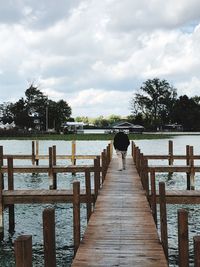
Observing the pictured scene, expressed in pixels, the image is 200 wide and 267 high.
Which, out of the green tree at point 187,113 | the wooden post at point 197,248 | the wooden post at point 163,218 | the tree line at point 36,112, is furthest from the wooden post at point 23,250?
the green tree at point 187,113

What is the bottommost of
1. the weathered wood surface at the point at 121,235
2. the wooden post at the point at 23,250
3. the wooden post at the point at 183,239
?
the weathered wood surface at the point at 121,235

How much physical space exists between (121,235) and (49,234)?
8.83 feet

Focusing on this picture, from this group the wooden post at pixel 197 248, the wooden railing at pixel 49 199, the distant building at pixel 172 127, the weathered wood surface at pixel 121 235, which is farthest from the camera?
the distant building at pixel 172 127

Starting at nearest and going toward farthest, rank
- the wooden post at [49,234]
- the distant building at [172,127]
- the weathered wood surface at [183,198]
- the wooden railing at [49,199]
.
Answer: the wooden railing at [49,199] < the wooden post at [49,234] < the weathered wood surface at [183,198] < the distant building at [172,127]

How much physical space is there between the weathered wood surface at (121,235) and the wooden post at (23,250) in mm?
2304

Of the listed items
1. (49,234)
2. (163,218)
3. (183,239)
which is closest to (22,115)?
(163,218)

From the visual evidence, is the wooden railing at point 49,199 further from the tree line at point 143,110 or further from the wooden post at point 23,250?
the tree line at point 143,110

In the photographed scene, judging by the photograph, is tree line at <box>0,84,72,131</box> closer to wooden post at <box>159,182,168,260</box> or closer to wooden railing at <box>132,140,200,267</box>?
wooden railing at <box>132,140,200,267</box>

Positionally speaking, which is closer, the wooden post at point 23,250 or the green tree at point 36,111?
the wooden post at point 23,250

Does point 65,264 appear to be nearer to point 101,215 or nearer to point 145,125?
point 101,215

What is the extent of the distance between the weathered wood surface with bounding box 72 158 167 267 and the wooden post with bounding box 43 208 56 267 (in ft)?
1.68

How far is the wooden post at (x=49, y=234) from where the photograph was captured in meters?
6.33

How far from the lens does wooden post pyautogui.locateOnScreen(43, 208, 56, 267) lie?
6.33 m

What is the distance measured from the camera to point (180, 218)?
21.6 feet
